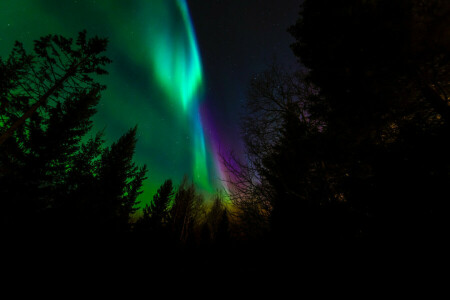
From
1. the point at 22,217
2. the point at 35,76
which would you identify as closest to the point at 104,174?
the point at 22,217

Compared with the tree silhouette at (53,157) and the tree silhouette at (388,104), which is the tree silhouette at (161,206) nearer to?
the tree silhouette at (53,157)

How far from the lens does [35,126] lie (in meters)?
12.9

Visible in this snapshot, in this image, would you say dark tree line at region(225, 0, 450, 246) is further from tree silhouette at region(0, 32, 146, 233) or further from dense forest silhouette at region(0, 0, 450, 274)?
tree silhouette at region(0, 32, 146, 233)

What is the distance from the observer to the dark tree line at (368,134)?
3473 mm

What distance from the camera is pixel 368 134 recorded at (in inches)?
179

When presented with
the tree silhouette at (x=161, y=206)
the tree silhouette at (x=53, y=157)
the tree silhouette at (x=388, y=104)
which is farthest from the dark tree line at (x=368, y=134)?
the tree silhouette at (x=161, y=206)

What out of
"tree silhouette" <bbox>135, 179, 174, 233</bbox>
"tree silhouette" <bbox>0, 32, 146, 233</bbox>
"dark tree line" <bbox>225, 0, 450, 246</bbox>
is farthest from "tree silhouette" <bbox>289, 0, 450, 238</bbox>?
"tree silhouette" <bbox>135, 179, 174, 233</bbox>

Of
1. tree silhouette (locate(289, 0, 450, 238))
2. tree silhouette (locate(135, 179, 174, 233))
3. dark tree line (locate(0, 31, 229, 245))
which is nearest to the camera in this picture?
tree silhouette (locate(289, 0, 450, 238))

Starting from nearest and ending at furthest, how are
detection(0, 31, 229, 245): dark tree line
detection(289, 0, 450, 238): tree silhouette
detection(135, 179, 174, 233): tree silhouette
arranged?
detection(289, 0, 450, 238): tree silhouette, detection(0, 31, 229, 245): dark tree line, detection(135, 179, 174, 233): tree silhouette

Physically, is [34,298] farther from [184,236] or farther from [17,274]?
[184,236]

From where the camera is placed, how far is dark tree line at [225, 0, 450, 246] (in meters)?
3.47

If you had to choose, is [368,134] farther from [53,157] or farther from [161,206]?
[161,206]

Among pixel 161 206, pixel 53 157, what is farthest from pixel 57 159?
pixel 161 206

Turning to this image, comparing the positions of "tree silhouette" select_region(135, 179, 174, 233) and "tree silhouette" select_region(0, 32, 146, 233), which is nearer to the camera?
"tree silhouette" select_region(0, 32, 146, 233)
